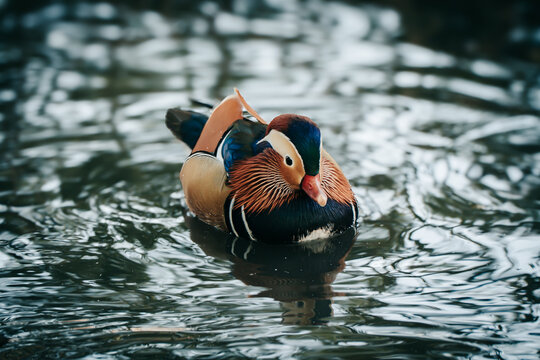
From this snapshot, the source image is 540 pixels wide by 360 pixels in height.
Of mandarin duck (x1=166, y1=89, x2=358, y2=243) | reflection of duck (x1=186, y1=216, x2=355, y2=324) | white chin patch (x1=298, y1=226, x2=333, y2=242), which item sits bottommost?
reflection of duck (x1=186, y1=216, x2=355, y2=324)

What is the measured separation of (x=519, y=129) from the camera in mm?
5762

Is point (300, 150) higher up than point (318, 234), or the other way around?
point (300, 150)

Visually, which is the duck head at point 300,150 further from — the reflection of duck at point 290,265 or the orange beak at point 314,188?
the reflection of duck at point 290,265

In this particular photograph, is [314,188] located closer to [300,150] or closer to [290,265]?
[300,150]

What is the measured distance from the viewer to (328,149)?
550 cm

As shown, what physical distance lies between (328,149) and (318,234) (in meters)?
1.47

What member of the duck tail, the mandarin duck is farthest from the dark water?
the duck tail

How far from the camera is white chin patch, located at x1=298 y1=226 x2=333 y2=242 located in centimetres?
411

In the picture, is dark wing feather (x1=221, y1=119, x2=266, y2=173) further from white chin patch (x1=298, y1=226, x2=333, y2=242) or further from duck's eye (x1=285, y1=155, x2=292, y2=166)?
white chin patch (x1=298, y1=226, x2=333, y2=242)

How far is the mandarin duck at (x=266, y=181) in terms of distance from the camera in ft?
12.8

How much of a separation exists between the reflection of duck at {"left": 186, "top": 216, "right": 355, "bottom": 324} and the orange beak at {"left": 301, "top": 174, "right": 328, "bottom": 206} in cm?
36

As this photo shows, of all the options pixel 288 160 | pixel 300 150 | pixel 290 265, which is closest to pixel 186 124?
pixel 288 160

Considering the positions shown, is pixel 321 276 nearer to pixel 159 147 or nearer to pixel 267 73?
pixel 159 147

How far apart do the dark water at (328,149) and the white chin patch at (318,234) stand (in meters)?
0.07
